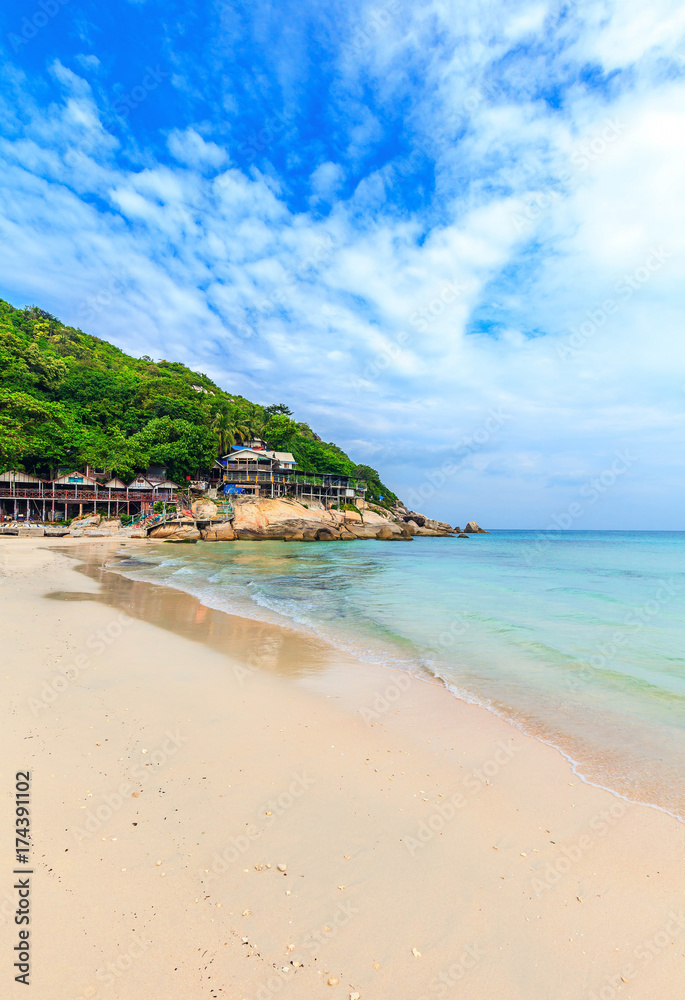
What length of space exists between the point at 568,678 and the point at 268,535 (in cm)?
4694

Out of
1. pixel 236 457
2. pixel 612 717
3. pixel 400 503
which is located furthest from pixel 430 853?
pixel 400 503

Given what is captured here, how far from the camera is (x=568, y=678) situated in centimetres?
874

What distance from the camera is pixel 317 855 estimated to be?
342 cm

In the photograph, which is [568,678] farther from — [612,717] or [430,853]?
[430,853]
